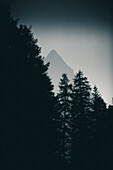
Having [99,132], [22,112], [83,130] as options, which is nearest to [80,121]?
[83,130]

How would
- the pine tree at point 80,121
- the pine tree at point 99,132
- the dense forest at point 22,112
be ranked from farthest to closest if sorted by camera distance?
the pine tree at point 99,132
the pine tree at point 80,121
the dense forest at point 22,112

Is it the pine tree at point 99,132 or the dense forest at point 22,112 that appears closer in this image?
the dense forest at point 22,112

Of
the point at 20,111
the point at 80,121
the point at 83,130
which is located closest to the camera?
the point at 20,111

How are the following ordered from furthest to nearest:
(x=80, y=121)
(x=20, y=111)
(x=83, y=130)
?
(x=80, y=121)
(x=83, y=130)
(x=20, y=111)

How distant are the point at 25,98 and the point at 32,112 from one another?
0.90 m

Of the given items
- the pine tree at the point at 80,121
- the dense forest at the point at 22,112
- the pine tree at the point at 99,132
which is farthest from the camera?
the pine tree at the point at 99,132

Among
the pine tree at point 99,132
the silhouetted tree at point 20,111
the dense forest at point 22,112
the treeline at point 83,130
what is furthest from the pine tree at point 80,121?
the silhouetted tree at point 20,111

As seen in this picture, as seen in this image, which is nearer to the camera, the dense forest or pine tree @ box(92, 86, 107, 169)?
the dense forest

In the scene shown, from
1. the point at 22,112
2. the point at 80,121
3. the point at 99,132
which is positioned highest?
the point at 80,121

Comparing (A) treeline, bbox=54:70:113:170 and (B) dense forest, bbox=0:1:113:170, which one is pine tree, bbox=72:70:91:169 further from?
(B) dense forest, bbox=0:1:113:170

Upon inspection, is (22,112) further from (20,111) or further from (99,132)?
(99,132)

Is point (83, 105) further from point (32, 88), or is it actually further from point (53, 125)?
point (32, 88)

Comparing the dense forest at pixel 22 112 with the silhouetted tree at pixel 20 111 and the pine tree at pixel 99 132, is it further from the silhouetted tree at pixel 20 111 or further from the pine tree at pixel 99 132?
the pine tree at pixel 99 132

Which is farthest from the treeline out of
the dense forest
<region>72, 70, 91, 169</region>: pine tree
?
the dense forest
